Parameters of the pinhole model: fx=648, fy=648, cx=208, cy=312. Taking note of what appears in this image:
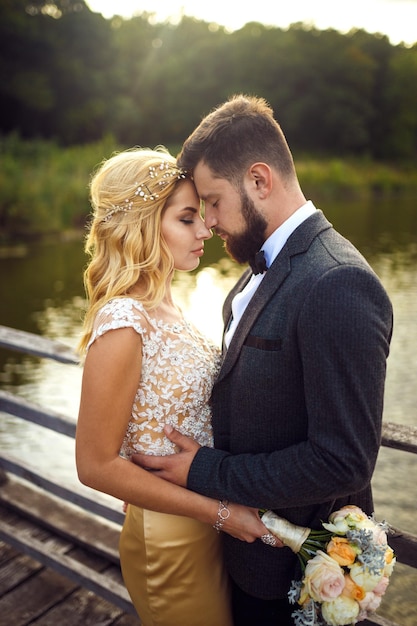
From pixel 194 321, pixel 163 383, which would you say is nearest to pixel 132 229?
pixel 163 383

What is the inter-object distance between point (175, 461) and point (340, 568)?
55cm

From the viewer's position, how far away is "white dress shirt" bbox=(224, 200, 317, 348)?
6.41 ft

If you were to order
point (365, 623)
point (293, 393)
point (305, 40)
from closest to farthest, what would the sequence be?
point (293, 393), point (365, 623), point (305, 40)

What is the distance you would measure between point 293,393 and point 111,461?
578 mm

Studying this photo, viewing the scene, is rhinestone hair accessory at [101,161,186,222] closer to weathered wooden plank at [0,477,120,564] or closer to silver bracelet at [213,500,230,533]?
silver bracelet at [213,500,230,533]

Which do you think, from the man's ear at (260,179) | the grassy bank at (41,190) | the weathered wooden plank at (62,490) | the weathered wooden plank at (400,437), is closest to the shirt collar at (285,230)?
the man's ear at (260,179)

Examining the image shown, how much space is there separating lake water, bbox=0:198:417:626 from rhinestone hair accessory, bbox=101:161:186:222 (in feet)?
5.59

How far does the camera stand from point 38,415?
11.1ft

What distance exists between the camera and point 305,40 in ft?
191

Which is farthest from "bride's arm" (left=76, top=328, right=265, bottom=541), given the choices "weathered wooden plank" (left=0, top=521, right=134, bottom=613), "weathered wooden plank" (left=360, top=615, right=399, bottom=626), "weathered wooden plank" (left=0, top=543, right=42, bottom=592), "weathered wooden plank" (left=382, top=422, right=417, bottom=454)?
"weathered wooden plank" (left=0, top=543, right=42, bottom=592)

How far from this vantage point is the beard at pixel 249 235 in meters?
2.00

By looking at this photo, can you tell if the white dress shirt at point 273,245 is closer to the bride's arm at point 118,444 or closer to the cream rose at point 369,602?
the bride's arm at point 118,444

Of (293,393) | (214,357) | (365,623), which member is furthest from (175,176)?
(365,623)

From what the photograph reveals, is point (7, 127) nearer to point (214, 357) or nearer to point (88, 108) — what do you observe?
point (88, 108)
